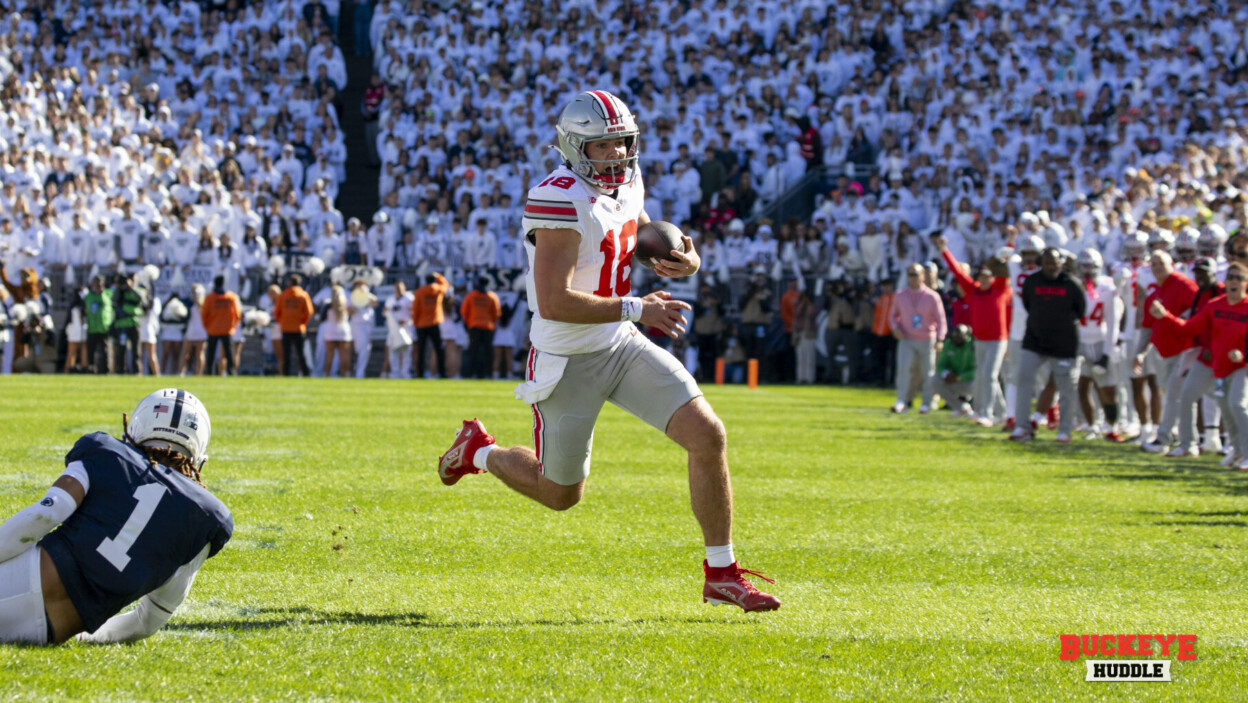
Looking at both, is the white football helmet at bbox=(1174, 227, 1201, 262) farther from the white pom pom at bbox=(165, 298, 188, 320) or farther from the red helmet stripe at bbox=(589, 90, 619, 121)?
the white pom pom at bbox=(165, 298, 188, 320)

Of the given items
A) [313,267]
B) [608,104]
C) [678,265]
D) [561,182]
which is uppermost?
[608,104]

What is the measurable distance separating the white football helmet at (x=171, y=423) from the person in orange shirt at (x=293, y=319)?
1664cm

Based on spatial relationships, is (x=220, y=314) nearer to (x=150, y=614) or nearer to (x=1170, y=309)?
(x=1170, y=309)

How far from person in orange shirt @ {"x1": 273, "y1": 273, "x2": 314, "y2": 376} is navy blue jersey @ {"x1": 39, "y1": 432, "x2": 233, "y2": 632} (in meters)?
16.8

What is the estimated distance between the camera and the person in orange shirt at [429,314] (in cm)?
2076

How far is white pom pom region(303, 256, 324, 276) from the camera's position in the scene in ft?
72.0

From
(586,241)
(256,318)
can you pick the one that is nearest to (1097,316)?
(586,241)

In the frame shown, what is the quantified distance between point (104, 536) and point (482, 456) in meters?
1.88

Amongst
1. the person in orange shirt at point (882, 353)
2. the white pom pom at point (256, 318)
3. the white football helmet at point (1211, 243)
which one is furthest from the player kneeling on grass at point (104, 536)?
the white pom pom at point (256, 318)

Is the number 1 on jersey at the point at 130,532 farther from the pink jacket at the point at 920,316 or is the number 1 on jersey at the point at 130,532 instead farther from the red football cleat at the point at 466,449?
the pink jacket at the point at 920,316

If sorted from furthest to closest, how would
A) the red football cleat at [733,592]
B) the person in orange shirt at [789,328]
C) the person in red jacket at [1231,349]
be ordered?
the person in orange shirt at [789,328] < the person in red jacket at [1231,349] < the red football cleat at [733,592]

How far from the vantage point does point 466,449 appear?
5758mm

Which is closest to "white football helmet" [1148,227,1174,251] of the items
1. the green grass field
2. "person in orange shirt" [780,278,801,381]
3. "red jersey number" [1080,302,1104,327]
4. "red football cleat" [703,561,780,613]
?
"red jersey number" [1080,302,1104,327]

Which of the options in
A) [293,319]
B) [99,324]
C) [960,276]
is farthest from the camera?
[293,319]
